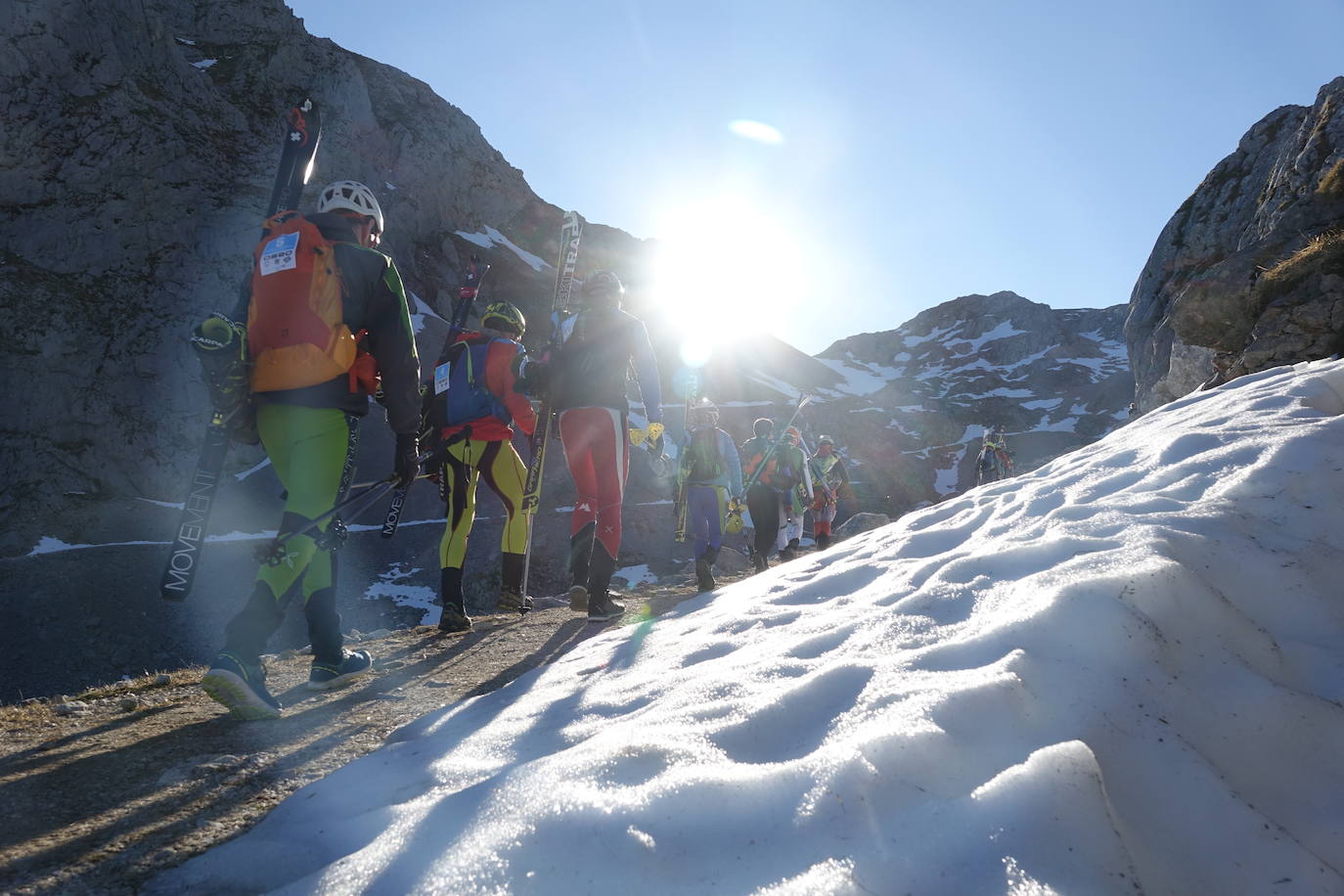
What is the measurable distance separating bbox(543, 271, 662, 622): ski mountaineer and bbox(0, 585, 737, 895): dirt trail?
1.13m

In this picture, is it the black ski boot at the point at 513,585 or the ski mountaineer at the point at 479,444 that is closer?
the ski mountaineer at the point at 479,444

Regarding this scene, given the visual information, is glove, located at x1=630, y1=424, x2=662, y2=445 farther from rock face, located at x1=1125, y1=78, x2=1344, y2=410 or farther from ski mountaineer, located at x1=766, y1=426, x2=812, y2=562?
rock face, located at x1=1125, y1=78, x2=1344, y2=410

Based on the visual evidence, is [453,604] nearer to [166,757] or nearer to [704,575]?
[704,575]

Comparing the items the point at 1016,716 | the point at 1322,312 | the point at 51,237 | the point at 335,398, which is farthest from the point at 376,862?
the point at 51,237

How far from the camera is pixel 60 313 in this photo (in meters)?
42.8

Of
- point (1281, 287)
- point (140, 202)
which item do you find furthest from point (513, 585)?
point (140, 202)

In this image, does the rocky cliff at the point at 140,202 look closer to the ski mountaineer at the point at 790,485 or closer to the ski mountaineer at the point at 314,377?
the ski mountaineer at the point at 790,485

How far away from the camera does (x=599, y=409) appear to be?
586 centimetres

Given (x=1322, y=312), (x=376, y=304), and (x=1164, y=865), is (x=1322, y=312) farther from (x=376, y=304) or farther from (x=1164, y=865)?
(x=376, y=304)

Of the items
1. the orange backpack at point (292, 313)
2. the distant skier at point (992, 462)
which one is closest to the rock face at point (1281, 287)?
the distant skier at point (992, 462)

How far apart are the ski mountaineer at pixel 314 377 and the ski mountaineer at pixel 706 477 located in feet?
19.3

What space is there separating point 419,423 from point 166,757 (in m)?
1.98

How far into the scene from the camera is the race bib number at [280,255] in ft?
11.4

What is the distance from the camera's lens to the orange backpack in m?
3.47
